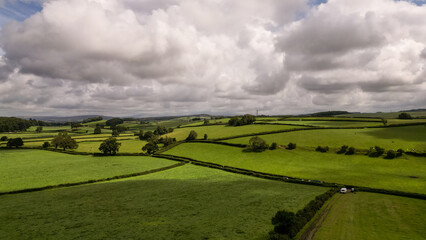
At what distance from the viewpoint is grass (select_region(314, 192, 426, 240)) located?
29688 millimetres

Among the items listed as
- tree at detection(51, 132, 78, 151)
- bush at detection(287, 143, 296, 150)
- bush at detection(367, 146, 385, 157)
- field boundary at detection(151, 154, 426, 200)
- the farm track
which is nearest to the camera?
the farm track

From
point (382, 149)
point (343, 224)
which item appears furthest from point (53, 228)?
point (382, 149)

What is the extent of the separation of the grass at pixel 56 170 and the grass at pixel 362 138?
171 ft

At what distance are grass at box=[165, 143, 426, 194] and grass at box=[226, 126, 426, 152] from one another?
8.95m

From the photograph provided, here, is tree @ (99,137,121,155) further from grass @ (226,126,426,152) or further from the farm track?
the farm track

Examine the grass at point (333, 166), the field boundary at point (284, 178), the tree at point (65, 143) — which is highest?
the tree at point (65, 143)

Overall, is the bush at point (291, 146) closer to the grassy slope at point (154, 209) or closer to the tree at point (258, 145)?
the tree at point (258, 145)

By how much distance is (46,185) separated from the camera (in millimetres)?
56031

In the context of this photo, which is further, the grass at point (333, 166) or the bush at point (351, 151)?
the bush at point (351, 151)

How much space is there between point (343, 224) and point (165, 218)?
29.3 metres

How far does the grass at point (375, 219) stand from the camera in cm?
2969

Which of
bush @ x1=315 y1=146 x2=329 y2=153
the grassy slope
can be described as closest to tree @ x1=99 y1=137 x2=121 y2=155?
the grassy slope

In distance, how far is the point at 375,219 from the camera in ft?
114

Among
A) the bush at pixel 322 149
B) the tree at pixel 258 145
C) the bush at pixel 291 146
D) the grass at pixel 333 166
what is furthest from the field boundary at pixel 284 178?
the bush at pixel 322 149
